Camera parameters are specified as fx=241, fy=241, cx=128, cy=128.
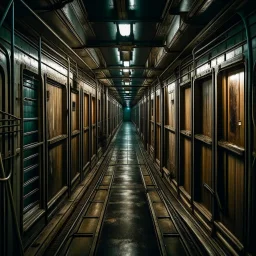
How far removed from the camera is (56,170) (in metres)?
6.05

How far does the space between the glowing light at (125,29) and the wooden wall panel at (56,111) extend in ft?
6.85

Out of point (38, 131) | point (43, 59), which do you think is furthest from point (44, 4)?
point (38, 131)

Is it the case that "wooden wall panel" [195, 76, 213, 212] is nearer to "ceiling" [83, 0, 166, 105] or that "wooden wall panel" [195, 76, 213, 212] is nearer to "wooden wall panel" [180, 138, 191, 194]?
"wooden wall panel" [180, 138, 191, 194]

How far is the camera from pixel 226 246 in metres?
3.82

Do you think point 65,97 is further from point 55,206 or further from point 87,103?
point 87,103

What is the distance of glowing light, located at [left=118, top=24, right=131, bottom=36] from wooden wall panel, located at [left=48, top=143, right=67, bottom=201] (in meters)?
3.22

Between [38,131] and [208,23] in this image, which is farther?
[38,131]

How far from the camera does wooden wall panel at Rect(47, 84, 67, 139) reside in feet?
17.9

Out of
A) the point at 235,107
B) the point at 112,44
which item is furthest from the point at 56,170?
the point at 235,107

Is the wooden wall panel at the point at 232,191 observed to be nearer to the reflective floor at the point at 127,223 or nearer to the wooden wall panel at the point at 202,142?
the wooden wall panel at the point at 202,142

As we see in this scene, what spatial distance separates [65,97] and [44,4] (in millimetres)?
3000

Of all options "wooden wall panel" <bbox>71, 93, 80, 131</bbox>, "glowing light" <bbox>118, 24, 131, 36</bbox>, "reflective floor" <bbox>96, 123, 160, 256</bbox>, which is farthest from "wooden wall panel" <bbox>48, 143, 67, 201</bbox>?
"glowing light" <bbox>118, 24, 131, 36</bbox>

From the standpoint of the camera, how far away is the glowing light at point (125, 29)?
544 cm

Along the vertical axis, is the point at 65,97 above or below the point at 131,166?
above
